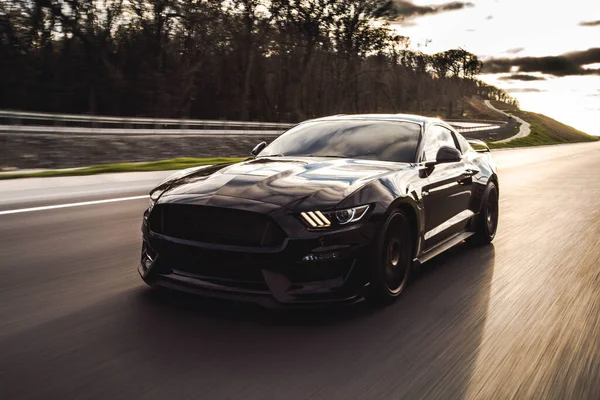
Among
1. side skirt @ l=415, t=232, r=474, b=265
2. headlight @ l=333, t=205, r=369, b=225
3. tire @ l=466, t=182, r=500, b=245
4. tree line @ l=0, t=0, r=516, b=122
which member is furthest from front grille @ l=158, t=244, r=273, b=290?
tree line @ l=0, t=0, r=516, b=122

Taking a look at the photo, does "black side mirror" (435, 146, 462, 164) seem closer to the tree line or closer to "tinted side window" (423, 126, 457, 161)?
"tinted side window" (423, 126, 457, 161)

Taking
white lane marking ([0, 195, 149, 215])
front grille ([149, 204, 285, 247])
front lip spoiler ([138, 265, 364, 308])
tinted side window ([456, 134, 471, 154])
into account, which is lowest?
white lane marking ([0, 195, 149, 215])

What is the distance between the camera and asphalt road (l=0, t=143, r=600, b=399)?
354 centimetres

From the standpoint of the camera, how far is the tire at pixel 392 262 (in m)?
4.75

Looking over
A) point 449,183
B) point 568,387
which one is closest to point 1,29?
point 449,183

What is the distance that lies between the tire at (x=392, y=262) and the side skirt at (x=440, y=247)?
0.75 ft

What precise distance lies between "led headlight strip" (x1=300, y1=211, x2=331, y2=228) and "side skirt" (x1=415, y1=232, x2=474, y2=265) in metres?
1.32

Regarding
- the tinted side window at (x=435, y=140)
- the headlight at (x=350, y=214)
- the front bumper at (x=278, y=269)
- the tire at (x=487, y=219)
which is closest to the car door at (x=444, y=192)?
the tinted side window at (x=435, y=140)

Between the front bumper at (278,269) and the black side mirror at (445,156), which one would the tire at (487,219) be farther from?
the front bumper at (278,269)

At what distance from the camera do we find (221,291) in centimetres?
436

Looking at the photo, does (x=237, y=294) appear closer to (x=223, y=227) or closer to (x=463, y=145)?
(x=223, y=227)

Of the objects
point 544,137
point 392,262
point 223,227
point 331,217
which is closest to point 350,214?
point 331,217

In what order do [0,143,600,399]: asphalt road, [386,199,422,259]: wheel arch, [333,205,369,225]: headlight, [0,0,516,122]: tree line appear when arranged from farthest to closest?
[0,0,516,122]: tree line → [386,199,422,259]: wheel arch → [333,205,369,225]: headlight → [0,143,600,399]: asphalt road

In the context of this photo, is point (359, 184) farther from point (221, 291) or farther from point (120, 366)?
point (120, 366)
